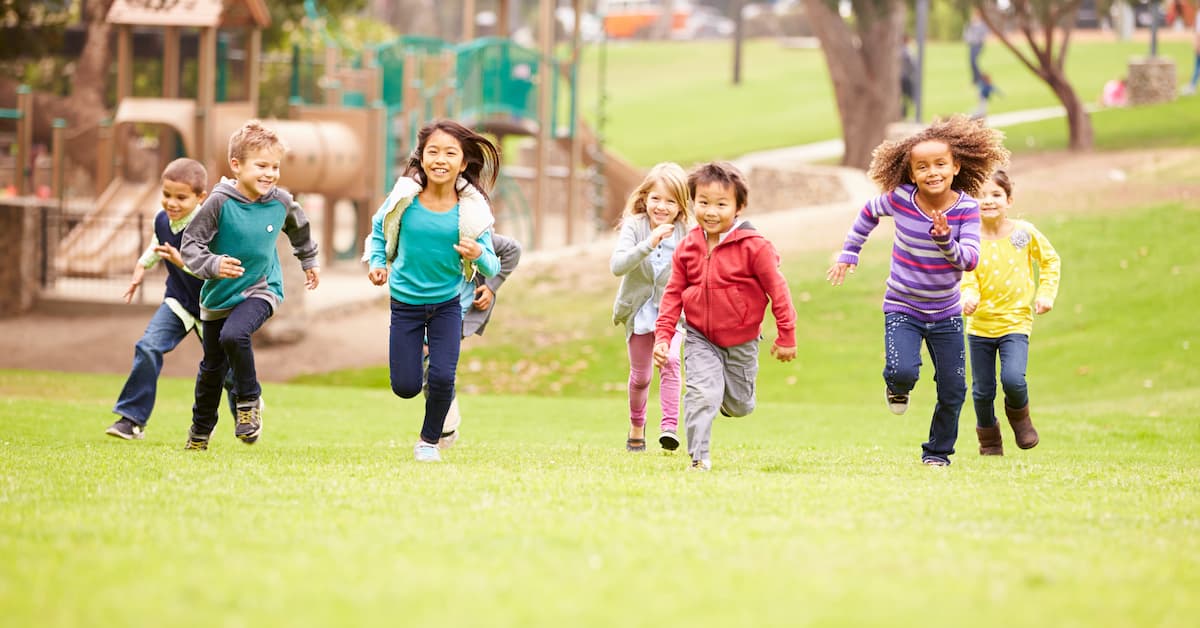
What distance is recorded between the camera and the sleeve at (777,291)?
728cm

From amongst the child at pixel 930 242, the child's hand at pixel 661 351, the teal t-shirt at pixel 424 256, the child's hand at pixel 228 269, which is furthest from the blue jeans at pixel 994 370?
the child's hand at pixel 228 269

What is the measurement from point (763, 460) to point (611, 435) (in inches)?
144

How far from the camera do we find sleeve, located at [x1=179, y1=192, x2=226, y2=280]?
7.71m

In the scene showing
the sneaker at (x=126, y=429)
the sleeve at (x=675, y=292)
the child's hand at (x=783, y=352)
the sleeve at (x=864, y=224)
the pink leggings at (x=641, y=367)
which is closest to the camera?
the child's hand at (x=783, y=352)

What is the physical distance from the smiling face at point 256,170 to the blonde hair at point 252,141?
0.05 feet

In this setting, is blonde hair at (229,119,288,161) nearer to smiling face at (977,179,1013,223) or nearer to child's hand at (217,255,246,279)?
child's hand at (217,255,246,279)

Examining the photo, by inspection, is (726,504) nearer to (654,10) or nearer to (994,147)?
(994,147)

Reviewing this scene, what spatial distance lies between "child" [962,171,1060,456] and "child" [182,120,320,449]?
381 cm

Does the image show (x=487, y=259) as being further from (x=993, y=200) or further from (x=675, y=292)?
(x=993, y=200)

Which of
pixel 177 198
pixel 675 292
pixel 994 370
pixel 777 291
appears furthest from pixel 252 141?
pixel 994 370

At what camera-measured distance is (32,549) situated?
471 centimetres

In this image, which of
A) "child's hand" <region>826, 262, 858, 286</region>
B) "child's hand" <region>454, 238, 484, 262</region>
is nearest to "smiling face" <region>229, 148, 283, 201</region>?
"child's hand" <region>454, 238, 484, 262</region>

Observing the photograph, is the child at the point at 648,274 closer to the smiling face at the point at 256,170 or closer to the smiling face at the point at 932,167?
the smiling face at the point at 932,167

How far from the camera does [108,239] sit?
21578mm
